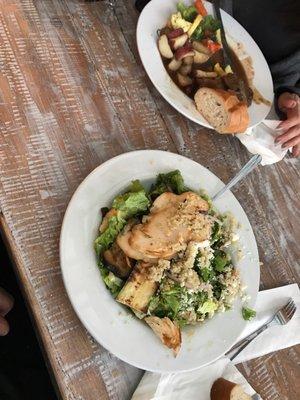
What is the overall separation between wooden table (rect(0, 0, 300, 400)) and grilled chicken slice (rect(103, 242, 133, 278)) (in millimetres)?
119

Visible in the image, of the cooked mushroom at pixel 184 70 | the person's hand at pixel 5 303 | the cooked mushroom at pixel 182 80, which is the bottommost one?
the person's hand at pixel 5 303

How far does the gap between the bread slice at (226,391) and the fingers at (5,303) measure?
0.56 m

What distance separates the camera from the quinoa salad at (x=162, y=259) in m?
1.04

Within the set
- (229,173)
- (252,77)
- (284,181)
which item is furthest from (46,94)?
(284,181)

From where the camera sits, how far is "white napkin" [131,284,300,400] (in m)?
1.05

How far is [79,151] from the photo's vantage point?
1210mm

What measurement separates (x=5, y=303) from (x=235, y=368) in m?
0.62

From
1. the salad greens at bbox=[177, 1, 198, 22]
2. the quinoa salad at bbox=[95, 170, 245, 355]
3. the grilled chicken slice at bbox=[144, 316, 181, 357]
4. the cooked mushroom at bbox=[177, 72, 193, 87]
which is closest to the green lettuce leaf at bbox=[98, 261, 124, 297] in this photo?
the quinoa salad at bbox=[95, 170, 245, 355]

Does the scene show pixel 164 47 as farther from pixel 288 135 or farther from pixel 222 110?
pixel 288 135

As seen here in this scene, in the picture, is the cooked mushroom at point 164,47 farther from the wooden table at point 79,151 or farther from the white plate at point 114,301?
the white plate at point 114,301

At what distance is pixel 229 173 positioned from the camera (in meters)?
1.46

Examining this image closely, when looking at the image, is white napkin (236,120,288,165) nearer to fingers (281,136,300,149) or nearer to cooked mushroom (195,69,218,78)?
fingers (281,136,300,149)

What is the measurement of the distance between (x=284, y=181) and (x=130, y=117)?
1.96 ft

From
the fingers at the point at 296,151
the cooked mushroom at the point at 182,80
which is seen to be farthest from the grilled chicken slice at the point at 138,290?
the fingers at the point at 296,151
